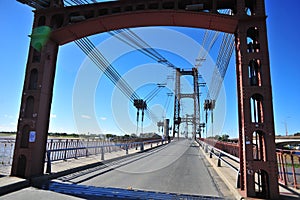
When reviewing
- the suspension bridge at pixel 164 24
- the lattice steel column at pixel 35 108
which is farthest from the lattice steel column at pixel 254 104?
the lattice steel column at pixel 35 108

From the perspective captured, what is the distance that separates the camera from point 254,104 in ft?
21.8

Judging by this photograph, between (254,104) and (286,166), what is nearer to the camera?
(254,104)

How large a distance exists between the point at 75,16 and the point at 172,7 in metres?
3.73

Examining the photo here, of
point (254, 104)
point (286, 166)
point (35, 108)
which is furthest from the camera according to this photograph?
point (286, 166)

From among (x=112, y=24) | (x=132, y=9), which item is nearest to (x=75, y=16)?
(x=112, y=24)

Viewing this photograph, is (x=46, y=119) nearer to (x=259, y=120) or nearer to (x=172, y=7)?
(x=172, y=7)

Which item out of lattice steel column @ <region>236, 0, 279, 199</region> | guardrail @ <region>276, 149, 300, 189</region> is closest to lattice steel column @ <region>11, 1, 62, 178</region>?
lattice steel column @ <region>236, 0, 279, 199</region>

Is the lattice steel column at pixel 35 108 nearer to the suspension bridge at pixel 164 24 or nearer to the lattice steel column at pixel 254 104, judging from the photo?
the suspension bridge at pixel 164 24

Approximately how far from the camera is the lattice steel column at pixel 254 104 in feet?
18.4

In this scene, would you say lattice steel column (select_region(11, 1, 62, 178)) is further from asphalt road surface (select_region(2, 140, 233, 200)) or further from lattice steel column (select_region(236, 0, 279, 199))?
lattice steel column (select_region(236, 0, 279, 199))

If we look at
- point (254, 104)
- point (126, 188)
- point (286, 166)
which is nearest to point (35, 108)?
point (126, 188)

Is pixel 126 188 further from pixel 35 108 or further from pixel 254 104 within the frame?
pixel 254 104

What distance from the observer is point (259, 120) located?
6.28 metres

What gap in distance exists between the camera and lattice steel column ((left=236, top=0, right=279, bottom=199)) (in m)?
5.60
